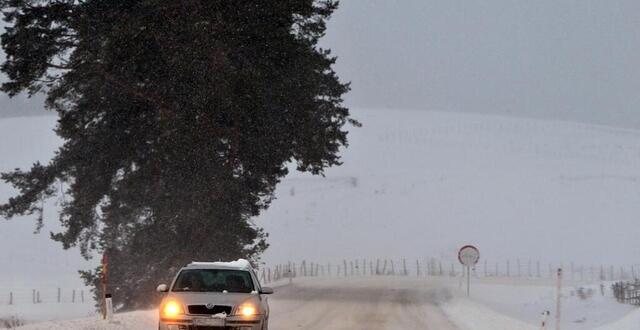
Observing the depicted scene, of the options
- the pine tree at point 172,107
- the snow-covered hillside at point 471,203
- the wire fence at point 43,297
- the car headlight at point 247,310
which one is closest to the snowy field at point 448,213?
the snow-covered hillside at point 471,203

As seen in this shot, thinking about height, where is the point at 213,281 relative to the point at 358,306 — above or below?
above

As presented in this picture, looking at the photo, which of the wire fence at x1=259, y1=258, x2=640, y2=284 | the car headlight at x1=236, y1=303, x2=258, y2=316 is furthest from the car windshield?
the wire fence at x1=259, y1=258, x2=640, y2=284

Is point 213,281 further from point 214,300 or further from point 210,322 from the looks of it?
point 210,322

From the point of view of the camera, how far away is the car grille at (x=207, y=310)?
56.5 feet

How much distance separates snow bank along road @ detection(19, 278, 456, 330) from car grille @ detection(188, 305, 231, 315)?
3346mm

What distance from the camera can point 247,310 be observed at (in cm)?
1745

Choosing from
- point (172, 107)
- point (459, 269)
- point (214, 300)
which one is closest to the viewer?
point (214, 300)

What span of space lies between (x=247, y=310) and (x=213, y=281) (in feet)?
4.80

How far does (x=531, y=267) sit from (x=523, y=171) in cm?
3991

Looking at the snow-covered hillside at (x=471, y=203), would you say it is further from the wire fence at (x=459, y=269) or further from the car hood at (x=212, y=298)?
the car hood at (x=212, y=298)

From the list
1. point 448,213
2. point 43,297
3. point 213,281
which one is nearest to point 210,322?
point 213,281

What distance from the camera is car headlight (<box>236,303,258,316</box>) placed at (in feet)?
57.0

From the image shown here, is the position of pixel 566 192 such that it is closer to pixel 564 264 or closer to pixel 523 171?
pixel 523 171

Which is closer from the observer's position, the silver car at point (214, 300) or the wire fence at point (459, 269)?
the silver car at point (214, 300)
